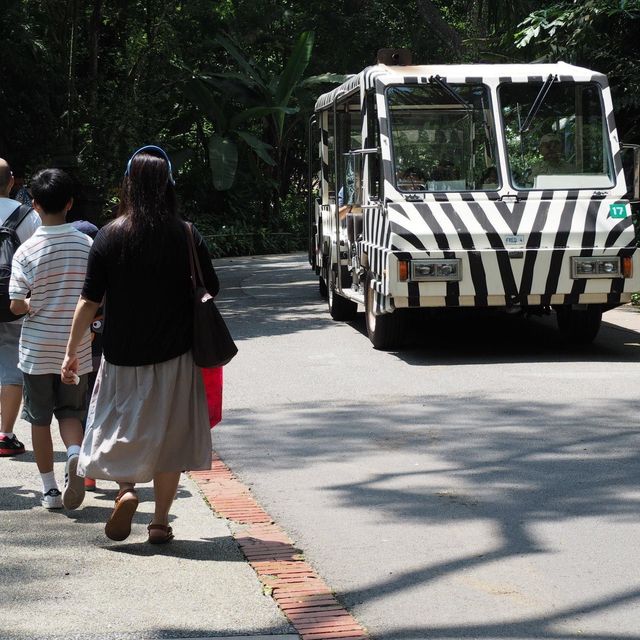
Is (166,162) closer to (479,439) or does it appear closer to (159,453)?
(159,453)

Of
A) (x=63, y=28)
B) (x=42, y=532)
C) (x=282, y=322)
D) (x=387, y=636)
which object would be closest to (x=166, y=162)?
(x=42, y=532)

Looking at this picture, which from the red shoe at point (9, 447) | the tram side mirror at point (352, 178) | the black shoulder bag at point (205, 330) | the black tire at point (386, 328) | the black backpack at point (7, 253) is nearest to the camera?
the black shoulder bag at point (205, 330)

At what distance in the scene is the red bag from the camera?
5.58m

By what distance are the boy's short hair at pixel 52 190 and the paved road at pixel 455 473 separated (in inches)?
74.9

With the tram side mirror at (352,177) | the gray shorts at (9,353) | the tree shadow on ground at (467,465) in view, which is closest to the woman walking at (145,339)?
the tree shadow on ground at (467,465)

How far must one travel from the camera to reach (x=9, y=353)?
7.49 metres

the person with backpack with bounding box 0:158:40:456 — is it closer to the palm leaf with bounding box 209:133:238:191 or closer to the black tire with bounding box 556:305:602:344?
the black tire with bounding box 556:305:602:344

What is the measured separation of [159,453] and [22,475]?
1.96 metres

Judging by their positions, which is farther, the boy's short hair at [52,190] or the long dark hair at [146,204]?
the boy's short hair at [52,190]

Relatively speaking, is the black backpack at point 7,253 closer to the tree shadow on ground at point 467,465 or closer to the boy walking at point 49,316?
the boy walking at point 49,316

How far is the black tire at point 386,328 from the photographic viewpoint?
12.3 metres

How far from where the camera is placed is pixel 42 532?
5863mm

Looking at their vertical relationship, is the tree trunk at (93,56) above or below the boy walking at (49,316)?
above

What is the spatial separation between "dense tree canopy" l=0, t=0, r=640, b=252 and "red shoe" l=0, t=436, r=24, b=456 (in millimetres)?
7190
